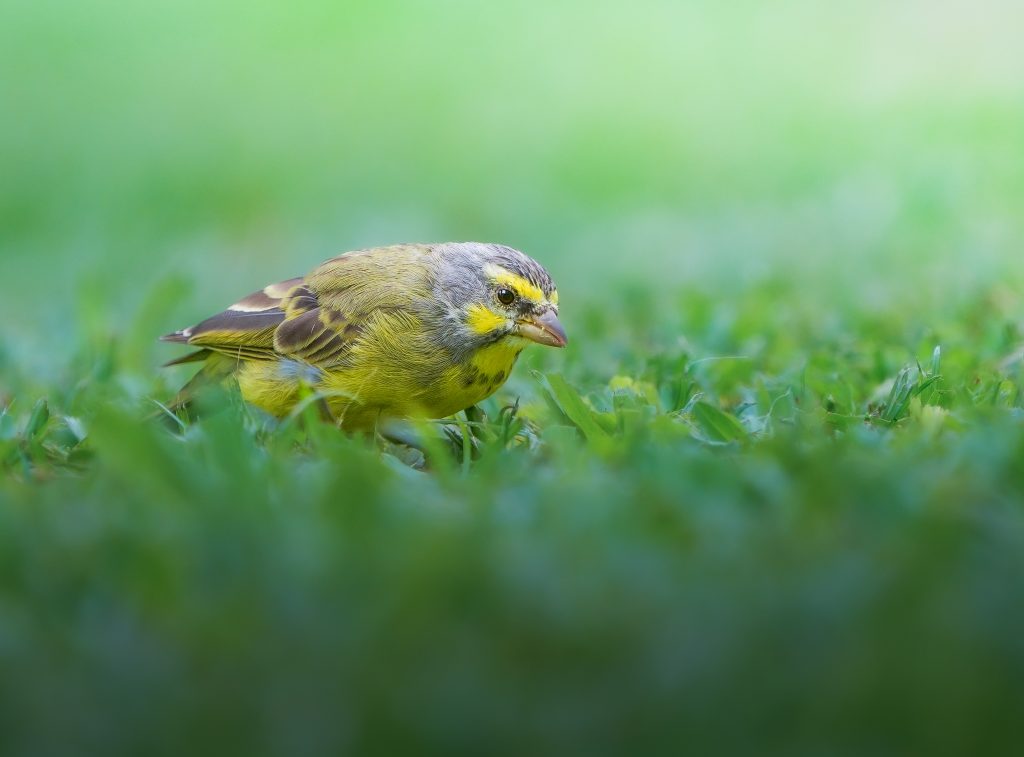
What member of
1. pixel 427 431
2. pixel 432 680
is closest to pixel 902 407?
pixel 427 431

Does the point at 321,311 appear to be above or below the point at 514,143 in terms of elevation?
above

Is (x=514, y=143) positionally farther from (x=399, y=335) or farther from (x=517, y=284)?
(x=399, y=335)

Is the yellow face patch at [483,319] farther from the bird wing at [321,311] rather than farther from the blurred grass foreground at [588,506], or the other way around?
the blurred grass foreground at [588,506]

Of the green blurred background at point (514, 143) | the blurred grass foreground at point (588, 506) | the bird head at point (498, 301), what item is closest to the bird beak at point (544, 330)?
the bird head at point (498, 301)

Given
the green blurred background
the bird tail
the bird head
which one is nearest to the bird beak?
the bird head

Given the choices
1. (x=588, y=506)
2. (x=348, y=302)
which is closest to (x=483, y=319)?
(x=348, y=302)

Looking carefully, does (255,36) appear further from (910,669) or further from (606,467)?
(910,669)
